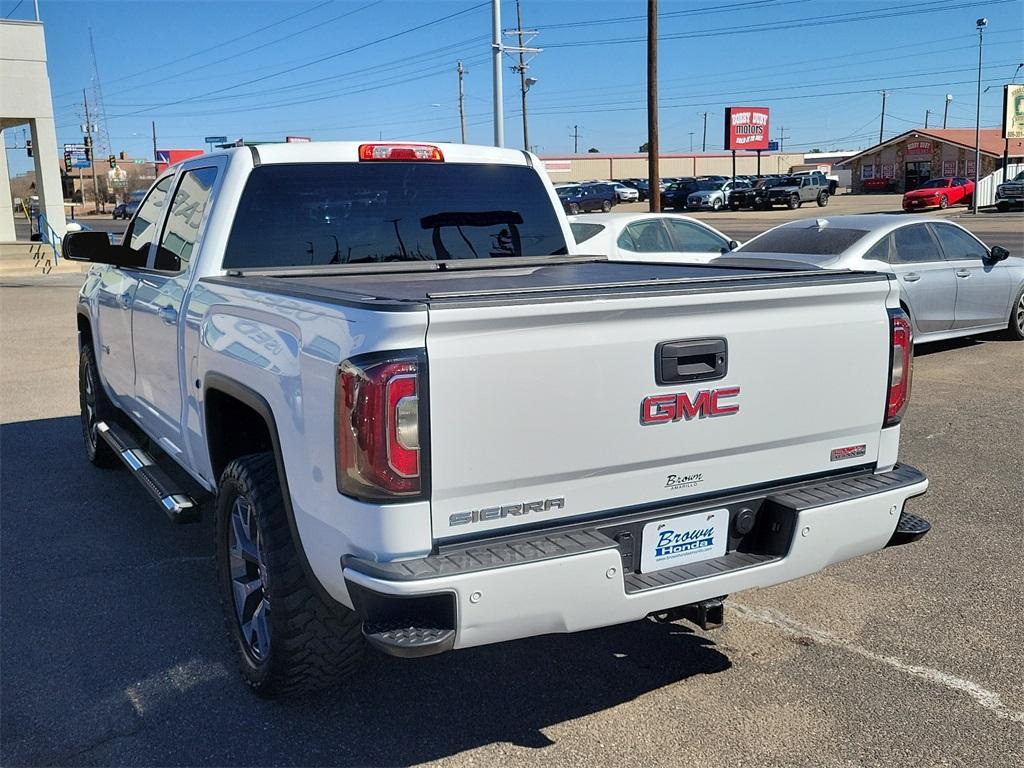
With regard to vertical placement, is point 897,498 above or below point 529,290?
below

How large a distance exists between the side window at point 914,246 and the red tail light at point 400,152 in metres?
6.66

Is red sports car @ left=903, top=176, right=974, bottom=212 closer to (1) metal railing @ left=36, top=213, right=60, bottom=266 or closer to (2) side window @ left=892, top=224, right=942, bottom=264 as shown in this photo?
(1) metal railing @ left=36, top=213, right=60, bottom=266

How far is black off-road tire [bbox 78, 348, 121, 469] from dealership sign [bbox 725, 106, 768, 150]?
215 feet

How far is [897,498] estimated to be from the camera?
11.6ft

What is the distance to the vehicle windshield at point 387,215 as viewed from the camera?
4.48 metres

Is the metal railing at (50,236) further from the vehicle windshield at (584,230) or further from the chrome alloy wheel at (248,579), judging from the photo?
the chrome alloy wheel at (248,579)

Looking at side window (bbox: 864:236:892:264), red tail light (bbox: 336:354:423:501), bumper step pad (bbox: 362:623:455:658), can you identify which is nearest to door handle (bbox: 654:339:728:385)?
red tail light (bbox: 336:354:423:501)

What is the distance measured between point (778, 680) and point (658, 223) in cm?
947

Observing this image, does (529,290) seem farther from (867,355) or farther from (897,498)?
(897,498)

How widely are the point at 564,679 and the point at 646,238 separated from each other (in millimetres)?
9320

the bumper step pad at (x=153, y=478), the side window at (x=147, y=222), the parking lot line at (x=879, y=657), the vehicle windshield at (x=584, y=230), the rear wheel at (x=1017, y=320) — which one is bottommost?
the parking lot line at (x=879, y=657)

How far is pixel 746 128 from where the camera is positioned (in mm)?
69500

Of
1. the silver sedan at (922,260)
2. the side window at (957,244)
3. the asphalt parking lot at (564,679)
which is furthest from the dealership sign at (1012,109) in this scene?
the asphalt parking lot at (564,679)

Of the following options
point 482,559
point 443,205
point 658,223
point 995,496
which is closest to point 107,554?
point 443,205
